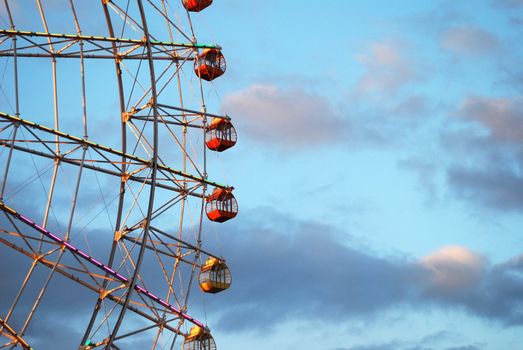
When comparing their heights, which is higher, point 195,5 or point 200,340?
point 195,5

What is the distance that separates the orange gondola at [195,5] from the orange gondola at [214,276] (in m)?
12.7

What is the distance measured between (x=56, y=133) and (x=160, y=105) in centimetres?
871

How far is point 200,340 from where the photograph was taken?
54188 mm

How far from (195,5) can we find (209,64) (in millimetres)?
3970

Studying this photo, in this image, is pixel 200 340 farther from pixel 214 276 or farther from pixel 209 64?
pixel 209 64

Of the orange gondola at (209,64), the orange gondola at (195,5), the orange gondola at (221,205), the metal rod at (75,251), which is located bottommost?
the metal rod at (75,251)

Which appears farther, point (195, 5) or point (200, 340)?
point (195, 5)

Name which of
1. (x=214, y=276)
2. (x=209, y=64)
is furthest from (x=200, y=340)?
(x=209, y=64)

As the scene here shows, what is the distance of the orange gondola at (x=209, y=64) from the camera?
59531 millimetres

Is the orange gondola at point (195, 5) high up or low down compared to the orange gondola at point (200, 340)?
up

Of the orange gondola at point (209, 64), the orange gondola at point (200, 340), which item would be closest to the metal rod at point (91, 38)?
the orange gondola at point (209, 64)

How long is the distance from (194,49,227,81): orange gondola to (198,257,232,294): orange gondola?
8670 millimetres

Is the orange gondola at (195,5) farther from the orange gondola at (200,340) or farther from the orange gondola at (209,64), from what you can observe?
the orange gondola at (200,340)

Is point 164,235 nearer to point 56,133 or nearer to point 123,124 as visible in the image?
point 123,124
